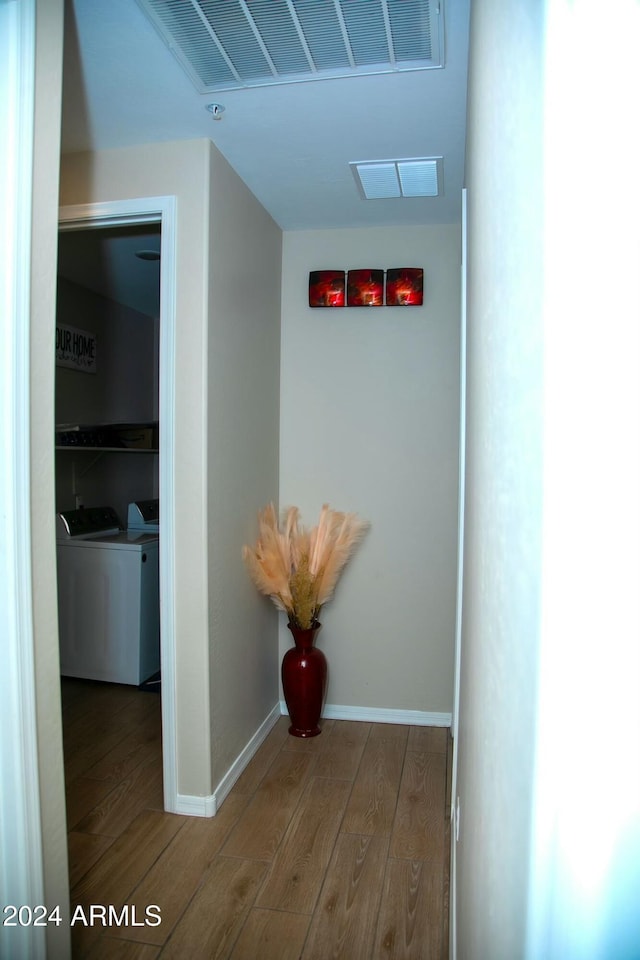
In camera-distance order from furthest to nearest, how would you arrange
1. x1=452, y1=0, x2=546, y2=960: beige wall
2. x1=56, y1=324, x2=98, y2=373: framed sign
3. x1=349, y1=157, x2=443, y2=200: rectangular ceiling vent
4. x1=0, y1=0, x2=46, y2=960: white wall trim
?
1. x1=56, y1=324, x2=98, y2=373: framed sign
2. x1=349, y1=157, x2=443, y2=200: rectangular ceiling vent
3. x1=0, y1=0, x2=46, y2=960: white wall trim
4. x1=452, y1=0, x2=546, y2=960: beige wall

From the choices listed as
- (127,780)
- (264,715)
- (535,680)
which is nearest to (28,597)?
(535,680)

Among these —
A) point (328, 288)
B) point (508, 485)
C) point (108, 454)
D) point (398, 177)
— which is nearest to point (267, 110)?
point (398, 177)

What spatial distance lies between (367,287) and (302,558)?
54.9 inches

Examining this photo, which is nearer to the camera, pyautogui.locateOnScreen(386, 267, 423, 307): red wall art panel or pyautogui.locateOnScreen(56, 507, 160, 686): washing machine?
pyautogui.locateOnScreen(386, 267, 423, 307): red wall art panel

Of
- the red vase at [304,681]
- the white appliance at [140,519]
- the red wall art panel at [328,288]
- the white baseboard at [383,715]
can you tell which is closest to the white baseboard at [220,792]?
the red vase at [304,681]

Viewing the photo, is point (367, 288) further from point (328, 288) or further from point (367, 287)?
point (328, 288)

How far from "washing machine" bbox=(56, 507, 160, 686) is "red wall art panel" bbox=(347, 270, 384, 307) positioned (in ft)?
6.03

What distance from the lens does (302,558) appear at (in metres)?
3.06

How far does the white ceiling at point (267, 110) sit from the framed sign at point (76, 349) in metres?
1.88

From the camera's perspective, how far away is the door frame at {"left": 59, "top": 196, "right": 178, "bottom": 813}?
8.04 ft

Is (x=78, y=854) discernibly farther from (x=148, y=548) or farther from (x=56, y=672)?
(x=148, y=548)

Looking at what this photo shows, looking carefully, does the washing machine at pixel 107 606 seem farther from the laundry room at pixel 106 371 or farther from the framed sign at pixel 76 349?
the framed sign at pixel 76 349

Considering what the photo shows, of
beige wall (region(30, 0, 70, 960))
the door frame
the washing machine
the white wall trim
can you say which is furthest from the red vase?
the white wall trim

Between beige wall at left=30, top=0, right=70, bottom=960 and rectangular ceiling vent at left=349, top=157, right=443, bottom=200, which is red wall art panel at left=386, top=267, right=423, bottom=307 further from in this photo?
beige wall at left=30, top=0, right=70, bottom=960
